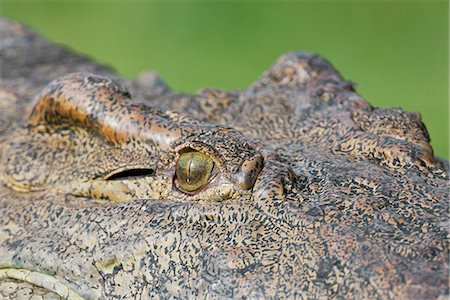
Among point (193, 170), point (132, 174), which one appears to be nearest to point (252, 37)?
point (132, 174)

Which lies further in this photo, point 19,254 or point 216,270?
point 19,254

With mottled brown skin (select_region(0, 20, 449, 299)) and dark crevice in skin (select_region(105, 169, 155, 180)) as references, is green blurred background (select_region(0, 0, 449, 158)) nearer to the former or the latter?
mottled brown skin (select_region(0, 20, 449, 299))

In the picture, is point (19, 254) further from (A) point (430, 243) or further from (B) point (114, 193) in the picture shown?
(A) point (430, 243)

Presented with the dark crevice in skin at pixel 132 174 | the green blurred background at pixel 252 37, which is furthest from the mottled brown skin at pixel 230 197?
the green blurred background at pixel 252 37

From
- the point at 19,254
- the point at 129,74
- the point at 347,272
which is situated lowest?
the point at 129,74

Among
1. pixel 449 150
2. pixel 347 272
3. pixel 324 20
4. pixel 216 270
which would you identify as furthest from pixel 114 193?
pixel 324 20

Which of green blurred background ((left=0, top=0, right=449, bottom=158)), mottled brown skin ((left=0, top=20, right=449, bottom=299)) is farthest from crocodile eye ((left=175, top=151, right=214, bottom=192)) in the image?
green blurred background ((left=0, top=0, right=449, bottom=158))
